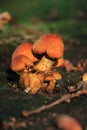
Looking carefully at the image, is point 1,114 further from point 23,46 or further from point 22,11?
point 22,11

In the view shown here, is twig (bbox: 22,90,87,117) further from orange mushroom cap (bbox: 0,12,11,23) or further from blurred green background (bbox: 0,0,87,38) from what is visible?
blurred green background (bbox: 0,0,87,38)

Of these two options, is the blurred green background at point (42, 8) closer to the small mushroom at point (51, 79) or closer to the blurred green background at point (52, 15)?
the blurred green background at point (52, 15)

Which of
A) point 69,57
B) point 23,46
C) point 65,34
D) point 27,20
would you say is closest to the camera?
point 23,46

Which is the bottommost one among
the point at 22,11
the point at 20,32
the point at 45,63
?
the point at 22,11

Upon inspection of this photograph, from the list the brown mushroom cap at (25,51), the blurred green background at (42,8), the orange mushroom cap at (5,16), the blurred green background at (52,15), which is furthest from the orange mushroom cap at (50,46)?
the blurred green background at (42,8)

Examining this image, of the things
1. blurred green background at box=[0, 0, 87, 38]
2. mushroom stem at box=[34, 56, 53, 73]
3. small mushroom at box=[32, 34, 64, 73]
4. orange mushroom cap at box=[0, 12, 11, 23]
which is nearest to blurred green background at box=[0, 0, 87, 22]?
blurred green background at box=[0, 0, 87, 38]

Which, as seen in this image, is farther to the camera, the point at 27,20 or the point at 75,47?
the point at 27,20

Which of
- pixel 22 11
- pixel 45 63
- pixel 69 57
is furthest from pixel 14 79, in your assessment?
pixel 22 11
